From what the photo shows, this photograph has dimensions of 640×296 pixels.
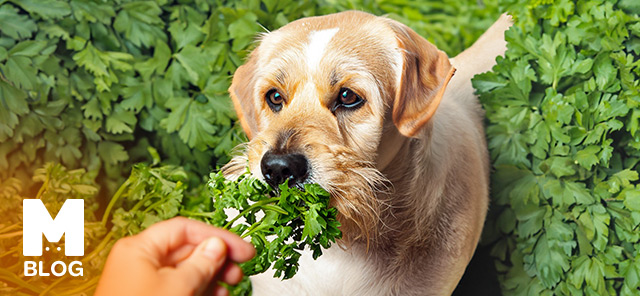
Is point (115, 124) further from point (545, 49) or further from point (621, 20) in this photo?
point (621, 20)

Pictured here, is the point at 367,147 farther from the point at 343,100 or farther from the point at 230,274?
the point at 230,274

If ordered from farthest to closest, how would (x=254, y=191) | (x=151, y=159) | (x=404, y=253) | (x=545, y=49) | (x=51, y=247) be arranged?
(x=151, y=159) → (x=51, y=247) → (x=545, y=49) → (x=404, y=253) → (x=254, y=191)

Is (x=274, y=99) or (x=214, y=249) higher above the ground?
(x=214, y=249)

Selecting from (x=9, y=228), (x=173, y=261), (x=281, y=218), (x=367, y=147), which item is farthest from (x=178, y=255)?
(x=9, y=228)

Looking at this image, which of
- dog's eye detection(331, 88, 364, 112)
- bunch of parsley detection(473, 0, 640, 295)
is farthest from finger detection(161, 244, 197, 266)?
bunch of parsley detection(473, 0, 640, 295)

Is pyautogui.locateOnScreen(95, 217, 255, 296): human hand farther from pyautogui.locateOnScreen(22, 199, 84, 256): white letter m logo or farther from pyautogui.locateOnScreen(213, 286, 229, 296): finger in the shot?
pyautogui.locateOnScreen(22, 199, 84, 256): white letter m logo

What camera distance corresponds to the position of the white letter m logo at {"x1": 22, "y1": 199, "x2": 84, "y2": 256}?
1.86 meters

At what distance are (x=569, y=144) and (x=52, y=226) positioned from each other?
4.53 ft

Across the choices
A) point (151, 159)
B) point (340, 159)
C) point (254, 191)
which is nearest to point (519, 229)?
point (340, 159)

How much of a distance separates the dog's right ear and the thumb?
29.3 inches

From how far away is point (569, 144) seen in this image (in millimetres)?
1673

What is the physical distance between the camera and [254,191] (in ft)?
3.99

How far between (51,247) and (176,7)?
2.54 ft

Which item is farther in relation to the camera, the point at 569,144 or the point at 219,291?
the point at 569,144
